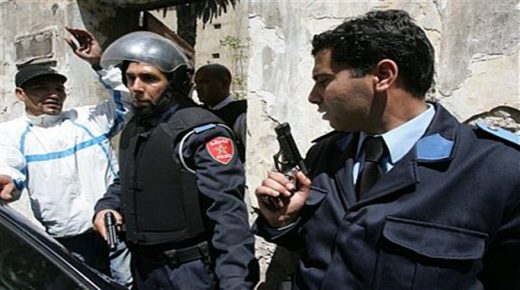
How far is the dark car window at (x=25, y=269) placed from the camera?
1567 millimetres

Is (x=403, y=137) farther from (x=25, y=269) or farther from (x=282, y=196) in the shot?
(x=25, y=269)

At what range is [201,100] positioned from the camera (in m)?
4.30

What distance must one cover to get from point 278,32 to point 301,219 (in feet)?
3.61

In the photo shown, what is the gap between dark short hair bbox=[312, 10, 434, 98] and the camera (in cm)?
147

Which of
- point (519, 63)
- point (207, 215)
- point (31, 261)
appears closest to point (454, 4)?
point (519, 63)

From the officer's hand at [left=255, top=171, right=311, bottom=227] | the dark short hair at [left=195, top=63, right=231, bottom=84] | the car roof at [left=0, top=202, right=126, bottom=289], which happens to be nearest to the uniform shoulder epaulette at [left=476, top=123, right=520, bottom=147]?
the officer's hand at [left=255, top=171, right=311, bottom=227]

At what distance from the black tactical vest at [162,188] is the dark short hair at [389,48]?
860mm

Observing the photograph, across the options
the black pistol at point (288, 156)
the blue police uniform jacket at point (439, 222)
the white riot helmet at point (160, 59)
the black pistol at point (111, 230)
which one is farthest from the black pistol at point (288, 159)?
the black pistol at point (111, 230)

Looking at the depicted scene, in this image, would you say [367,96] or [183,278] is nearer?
[367,96]

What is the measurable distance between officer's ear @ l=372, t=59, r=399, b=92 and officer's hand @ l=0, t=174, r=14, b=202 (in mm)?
1545

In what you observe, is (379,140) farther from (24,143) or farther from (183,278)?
(24,143)

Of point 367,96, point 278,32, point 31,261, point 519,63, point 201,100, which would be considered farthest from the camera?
point 201,100

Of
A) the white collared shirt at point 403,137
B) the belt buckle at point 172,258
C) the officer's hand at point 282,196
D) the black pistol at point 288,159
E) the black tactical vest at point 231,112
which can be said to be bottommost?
the belt buckle at point 172,258

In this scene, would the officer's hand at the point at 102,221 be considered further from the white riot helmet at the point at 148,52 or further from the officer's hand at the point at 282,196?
the officer's hand at the point at 282,196
